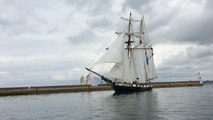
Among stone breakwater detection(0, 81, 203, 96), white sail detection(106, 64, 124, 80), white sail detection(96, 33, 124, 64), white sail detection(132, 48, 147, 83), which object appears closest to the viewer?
white sail detection(96, 33, 124, 64)

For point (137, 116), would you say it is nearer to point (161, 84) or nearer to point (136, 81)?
point (136, 81)

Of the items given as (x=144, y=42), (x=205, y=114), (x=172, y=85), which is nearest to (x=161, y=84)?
(x=172, y=85)

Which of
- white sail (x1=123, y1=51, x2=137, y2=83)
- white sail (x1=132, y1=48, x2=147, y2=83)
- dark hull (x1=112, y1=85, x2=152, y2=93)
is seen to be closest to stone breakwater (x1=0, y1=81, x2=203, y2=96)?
white sail (x1=123, y1=51, x2=137, y2=83)

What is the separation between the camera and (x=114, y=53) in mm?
104938

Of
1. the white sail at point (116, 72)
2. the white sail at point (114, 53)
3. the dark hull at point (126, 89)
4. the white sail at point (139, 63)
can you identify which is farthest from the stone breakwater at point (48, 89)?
the white sail at point (114, 53)

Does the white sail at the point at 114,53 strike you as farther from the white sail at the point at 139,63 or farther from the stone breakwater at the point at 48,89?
the stone breakwater at the point at 48,89

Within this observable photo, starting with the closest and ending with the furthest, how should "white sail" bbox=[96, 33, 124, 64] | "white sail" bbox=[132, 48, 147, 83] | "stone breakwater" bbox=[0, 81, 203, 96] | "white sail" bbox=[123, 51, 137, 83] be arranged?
"white sail" bbox=[96, 33, 124, 64] < "white sail" bbox=[123, 51, 137, 83] < "stone breakwater" bbox=[0, 81, 203, 96] < "white sail" bbox=[132, 48, 147, 83]

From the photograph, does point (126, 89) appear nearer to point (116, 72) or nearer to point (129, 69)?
point (116, 72)


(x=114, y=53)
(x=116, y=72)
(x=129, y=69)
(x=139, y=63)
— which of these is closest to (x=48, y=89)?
(x=116, y=72)

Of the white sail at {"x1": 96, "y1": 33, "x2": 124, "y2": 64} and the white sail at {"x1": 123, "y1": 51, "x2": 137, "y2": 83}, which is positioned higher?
the white sail at {"x1": 96, "y1": 33, "x2": 124, "y2": 64}

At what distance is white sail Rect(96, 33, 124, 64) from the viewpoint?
340 feet

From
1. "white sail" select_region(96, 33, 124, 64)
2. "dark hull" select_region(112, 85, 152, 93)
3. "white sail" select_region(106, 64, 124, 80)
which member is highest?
"white sail" select_region(96, 33, 124, 64)

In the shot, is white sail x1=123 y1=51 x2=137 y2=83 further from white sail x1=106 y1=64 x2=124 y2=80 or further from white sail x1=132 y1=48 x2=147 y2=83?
white sail x1=106 y1=64 x2=124 y2=80

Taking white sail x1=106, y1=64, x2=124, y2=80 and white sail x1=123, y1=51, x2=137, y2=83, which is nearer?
white sail x1=106, y1=64, x2=124, y2=80
